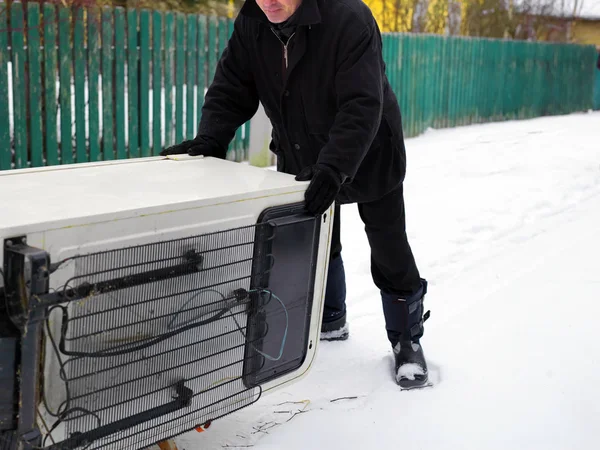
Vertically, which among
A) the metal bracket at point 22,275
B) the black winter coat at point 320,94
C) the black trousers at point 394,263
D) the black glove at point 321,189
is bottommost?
the black trousers at point 394,263

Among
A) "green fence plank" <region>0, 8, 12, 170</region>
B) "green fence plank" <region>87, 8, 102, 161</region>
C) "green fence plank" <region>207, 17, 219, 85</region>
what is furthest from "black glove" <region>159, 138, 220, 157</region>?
"green fence plank" <region>207, 17, 219, 85</region>

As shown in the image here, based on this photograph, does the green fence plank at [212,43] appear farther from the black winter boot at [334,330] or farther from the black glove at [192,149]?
the black glove at [192,149]

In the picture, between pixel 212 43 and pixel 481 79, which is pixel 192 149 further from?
pixel 481 79

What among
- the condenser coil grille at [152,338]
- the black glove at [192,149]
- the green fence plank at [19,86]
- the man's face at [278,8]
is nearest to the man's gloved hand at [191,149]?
the black glove at [192,149]

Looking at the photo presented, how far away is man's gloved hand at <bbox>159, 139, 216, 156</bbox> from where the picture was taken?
278 cm

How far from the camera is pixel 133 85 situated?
6629 mm

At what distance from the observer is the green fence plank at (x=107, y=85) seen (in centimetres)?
630

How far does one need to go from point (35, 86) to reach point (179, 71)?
4.74 ft

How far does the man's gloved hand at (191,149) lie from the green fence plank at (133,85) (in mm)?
3964

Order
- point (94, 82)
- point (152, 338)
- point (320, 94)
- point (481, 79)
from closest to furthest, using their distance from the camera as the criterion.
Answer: point (152, 338) → point (320, 94) → point (94, 82) → point (481, 79)

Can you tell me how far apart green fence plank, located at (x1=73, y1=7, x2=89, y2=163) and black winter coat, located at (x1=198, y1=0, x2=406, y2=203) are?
368 centimetres

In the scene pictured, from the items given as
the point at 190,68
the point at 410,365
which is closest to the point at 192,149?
the point at 410,365

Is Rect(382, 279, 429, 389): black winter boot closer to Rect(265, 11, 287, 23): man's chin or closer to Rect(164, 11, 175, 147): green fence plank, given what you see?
Rect(265, 11, 287, 23): man's chin

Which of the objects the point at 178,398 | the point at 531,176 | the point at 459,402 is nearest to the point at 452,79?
the point at 531,176
